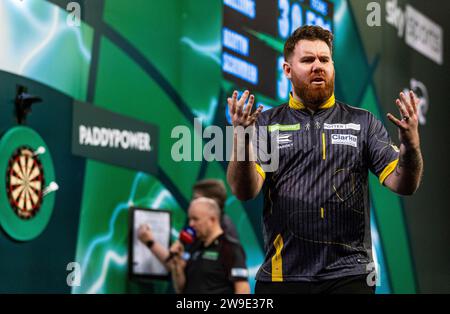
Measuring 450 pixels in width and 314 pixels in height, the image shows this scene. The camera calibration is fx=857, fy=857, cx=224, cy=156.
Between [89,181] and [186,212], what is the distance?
1.42m

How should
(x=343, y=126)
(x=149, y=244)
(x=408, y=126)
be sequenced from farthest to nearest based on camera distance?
(x=149, y=244), (x=343, y=126), (x=408, y=126)

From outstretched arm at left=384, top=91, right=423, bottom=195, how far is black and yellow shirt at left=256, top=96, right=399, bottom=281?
0.09m

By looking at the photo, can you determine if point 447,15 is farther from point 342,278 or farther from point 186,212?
point 342,278

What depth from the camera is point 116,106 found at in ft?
20.6

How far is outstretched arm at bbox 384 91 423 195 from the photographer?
294cm

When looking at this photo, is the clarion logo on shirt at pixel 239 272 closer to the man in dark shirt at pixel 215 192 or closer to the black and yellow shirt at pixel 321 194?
the man in dark shirt at pixel 215 192

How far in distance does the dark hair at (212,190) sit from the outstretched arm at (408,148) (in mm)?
3539

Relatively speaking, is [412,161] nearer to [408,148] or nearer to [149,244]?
[408,148]

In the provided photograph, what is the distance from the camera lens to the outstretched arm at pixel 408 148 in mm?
2939

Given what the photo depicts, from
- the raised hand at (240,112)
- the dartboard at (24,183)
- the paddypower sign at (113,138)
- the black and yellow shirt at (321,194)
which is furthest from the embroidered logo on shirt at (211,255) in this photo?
the raised hand at (240,112)

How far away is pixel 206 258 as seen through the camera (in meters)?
6.25

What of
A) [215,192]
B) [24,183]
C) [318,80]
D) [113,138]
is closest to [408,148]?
[318,80]

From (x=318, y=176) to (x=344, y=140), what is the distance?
0.17 meters
